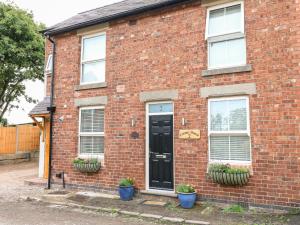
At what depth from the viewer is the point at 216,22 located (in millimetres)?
8234

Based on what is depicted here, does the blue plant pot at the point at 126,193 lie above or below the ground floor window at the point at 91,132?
below

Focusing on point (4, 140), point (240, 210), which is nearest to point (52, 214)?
point (240, 210)

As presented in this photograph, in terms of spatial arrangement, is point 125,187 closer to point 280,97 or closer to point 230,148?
point 230,148

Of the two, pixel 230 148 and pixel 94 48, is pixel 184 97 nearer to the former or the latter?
pixel 230 148

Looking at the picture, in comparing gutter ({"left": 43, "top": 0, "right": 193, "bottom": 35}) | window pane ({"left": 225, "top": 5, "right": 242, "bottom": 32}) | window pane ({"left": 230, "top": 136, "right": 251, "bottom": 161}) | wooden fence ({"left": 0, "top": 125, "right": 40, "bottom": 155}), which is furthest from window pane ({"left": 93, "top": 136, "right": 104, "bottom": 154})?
wooden fence ({"left": 0, "top": 125, "right": 40, "bottom": 155})

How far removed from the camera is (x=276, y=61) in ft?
23.4

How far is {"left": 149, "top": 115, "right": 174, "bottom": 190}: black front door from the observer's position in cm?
854

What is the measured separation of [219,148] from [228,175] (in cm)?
84

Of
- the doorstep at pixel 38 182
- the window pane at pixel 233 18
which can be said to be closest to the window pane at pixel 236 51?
the window pane at pixel 233 18

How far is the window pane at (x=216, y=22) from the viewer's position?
8141 mm

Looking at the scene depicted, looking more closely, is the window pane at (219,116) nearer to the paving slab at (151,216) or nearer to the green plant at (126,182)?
the paving slab at (151,216)

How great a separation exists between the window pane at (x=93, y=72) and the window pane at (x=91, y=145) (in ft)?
6.69

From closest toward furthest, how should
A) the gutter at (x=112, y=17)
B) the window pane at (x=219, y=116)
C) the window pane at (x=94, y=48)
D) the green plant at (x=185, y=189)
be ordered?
the green plant at (x=185, y=189) < the window pane at (x=219, y=116) < the gutter at (x=112, y=17) < the window pane at (x=94, y=48)

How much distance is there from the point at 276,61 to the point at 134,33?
453cm
